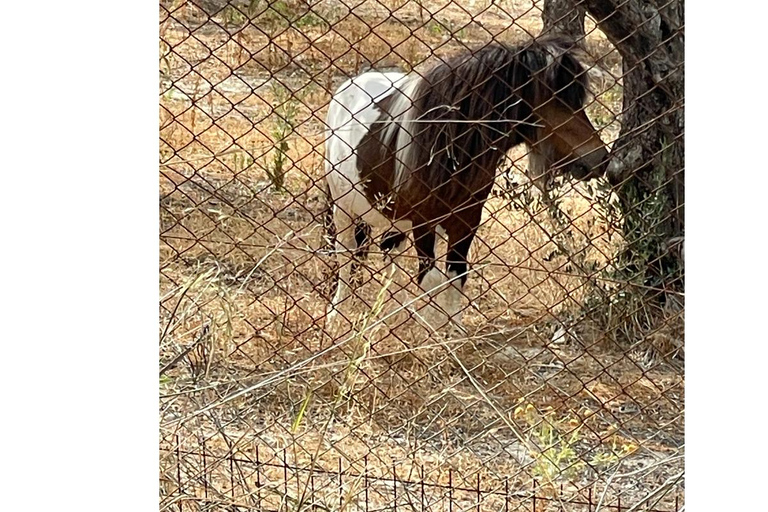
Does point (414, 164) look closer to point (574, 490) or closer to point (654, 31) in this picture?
point (654, 31)

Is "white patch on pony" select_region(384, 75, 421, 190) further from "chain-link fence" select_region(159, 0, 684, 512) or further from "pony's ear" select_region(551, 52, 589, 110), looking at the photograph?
"pony's ear" select_region(551, 52, 589, 110)

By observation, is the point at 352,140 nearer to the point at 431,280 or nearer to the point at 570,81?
the point at 431,280

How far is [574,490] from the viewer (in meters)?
3.35

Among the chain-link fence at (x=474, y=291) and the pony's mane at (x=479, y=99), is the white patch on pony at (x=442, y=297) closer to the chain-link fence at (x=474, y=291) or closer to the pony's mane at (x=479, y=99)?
the chain-link fence at (x=474, y=291)

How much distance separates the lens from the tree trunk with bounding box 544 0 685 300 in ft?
14.0

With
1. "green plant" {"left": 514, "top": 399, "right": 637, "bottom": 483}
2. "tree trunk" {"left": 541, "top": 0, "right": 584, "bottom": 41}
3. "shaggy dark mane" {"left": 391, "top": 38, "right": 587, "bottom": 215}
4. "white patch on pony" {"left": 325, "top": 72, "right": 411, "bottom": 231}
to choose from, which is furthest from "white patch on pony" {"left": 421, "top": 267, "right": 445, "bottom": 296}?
"tree trunk" {"left": 541, "top": 0, "right": 584, "bottom": 41}

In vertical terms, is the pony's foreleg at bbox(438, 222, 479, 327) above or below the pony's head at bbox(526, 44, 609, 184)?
below

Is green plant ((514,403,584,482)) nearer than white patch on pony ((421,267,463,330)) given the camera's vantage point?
Yes

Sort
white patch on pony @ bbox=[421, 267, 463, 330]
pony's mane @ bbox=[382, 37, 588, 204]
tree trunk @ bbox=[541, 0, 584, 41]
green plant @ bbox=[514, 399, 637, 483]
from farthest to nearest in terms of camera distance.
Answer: tree trunk @ bbox=[541, 0, 584, 41] → white patch on pony @ bbox=[421, 267, 463, 330] → pony's mane @ bbox=[382, 37, 588, 204] → green plant @ bbox=[514, 399, 637, 483]

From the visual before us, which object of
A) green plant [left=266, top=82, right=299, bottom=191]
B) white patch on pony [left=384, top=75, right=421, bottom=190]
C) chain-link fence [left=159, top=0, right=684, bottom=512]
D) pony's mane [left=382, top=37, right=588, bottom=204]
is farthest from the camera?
green plant [left=266, top=82, right=299, bottom=191]

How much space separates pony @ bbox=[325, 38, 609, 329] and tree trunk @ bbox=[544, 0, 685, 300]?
0.73 ft

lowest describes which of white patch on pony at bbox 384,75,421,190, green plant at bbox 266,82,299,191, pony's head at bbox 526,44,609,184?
green plant at bbox 266,82,299,191

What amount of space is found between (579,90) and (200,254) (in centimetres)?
255

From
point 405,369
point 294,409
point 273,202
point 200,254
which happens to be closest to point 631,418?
point 405,369
